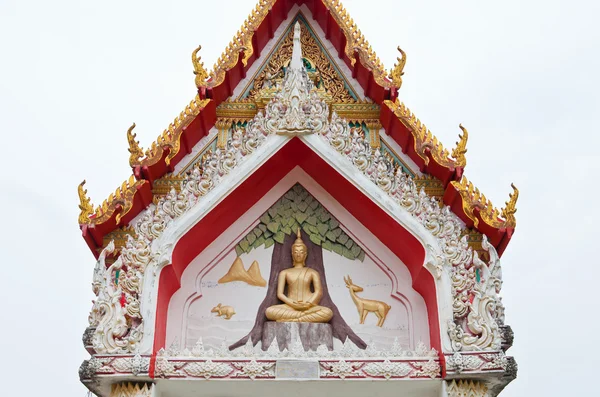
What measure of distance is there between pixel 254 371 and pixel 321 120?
93.8 inches

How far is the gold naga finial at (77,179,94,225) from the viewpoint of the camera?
7930 mm

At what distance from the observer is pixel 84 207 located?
26.2ft

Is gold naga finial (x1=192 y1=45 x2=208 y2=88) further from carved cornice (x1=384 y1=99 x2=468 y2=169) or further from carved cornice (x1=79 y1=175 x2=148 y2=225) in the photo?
carved cornice (x1=384 y1=99 x2=468 y2=169)

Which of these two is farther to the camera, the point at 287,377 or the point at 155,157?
the point at 155,157

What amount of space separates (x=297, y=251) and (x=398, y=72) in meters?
2.11

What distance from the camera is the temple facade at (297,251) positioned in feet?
24.0

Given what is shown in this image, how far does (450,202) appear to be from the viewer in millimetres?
8289

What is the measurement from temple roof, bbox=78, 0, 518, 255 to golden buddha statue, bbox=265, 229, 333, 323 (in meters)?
1.44

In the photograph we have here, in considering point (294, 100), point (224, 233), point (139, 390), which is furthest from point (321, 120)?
point (139, 390)

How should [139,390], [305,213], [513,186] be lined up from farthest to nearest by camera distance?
[305,213], [513,186], [139,390]

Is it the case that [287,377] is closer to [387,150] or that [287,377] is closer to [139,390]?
[139,390]

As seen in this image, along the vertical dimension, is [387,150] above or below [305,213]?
above

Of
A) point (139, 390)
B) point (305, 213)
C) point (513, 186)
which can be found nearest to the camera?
point (139, 390)

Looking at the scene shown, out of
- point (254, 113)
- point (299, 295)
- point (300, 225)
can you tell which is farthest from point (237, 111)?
point (299, 295)
